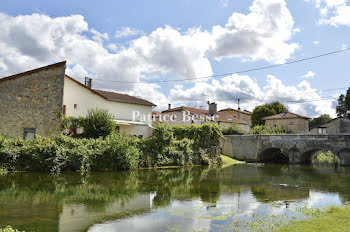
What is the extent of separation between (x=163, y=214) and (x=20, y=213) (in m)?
3.53

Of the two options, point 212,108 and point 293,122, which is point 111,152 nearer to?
point 212,108

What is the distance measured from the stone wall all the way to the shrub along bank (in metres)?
1.75

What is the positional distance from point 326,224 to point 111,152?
14107mm

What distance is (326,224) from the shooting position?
609cm

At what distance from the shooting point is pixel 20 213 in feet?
23.9

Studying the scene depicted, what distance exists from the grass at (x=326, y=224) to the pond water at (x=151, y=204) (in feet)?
1.92

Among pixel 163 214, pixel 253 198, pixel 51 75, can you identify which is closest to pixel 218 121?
pixel 51 75

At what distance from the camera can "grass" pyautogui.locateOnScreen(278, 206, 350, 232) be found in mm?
5742

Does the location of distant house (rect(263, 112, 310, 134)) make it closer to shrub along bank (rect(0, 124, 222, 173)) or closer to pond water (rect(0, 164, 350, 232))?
shrub along bank (rect(0, 124, 222, 173))

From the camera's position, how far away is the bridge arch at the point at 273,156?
97.2 feet

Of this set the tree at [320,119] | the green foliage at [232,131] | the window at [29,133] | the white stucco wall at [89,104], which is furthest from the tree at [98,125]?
the tree at [320,119]

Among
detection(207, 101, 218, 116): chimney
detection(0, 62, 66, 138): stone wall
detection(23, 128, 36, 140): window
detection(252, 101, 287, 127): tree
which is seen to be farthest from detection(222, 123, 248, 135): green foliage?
detection(252, 101, 287, 127): tree

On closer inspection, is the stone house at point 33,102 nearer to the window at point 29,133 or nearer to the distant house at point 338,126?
the window at point 29,133

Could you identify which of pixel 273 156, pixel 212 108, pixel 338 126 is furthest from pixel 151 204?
pixel 338 126
